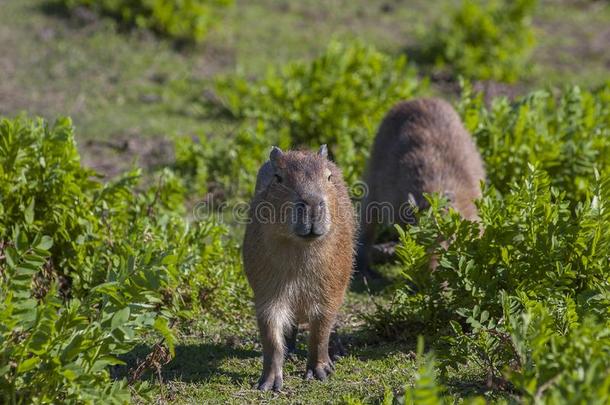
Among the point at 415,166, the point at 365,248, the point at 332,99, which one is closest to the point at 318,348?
the point at 365,248

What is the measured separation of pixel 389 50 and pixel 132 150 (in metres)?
3.76

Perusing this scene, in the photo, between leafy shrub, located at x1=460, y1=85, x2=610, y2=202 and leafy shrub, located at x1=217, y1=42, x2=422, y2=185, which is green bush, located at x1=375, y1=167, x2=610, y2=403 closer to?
leafy shrub, located at x1=460, y1=85, x2=610, y2=202

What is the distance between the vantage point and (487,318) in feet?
15.2

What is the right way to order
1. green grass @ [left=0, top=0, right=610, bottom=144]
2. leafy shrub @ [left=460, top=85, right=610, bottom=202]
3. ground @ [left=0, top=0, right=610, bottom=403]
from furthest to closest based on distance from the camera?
Result: 1. green grass @ [left=0, top=0, right=610, bottom=144]
2. ground @ [left=0, top=0, right=610, bottom=403]
3. leafy shrub @ [left=460, top=85, right=610, bottom=202]

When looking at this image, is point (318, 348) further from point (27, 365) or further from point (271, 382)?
point (27, 365)

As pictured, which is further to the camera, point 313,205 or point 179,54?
point 179,54

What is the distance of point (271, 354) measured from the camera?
187 inches

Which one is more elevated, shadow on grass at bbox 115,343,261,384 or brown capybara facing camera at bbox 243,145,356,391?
brown capybara facing camera at bbox 243,145,356,391

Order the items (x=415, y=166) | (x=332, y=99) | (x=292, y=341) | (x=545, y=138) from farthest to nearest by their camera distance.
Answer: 1. (x=332, y=99)
2. (x=415, y=166)
3. (x=545, y=138)
4. (x=292, y=341)

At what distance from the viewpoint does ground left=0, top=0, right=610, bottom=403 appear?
8562 mm

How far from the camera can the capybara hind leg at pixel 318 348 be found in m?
4.93

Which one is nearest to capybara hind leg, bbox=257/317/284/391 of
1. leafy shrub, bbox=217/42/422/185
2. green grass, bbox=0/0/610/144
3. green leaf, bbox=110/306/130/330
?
green leaf, bbox=110/306/130/330

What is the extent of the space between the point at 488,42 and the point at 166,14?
3440 millimetres

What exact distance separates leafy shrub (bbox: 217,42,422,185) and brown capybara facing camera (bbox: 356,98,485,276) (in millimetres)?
575
